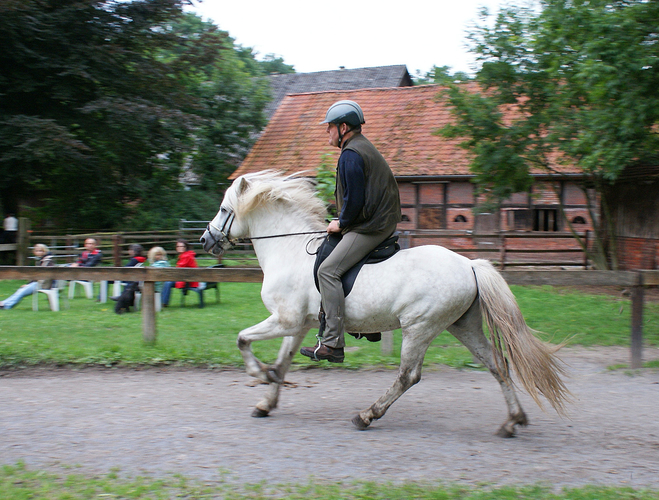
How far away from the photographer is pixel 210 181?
2678 cm

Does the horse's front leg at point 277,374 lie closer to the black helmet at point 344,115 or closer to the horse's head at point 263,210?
the horse's head at point 263,210

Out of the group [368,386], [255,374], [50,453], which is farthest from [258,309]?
[50,453]

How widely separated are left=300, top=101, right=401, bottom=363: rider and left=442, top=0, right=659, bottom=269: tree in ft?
22.6

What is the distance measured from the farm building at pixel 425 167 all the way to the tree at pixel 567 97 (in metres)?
2.06

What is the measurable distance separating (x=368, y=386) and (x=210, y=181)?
72.2 ft

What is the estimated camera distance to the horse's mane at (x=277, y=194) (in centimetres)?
518

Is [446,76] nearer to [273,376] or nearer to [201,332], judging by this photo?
[201,332]

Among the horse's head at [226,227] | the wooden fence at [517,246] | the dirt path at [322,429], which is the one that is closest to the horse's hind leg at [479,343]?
the dirt path at [322,429]

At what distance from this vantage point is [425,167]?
65.7ft

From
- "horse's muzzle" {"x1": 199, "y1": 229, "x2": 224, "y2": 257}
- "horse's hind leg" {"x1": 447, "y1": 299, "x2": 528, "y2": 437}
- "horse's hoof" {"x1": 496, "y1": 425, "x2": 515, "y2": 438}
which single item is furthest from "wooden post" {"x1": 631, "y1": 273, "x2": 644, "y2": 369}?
"horse's muzzle" {"x1": 199, "y1": 229, "x2": 224, "y2": 257}

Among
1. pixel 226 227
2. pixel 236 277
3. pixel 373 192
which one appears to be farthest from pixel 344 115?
pixel 236 277

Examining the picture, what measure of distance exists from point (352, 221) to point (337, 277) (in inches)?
17.9

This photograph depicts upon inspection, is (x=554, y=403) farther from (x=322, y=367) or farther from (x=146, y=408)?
(x=146, y=408)

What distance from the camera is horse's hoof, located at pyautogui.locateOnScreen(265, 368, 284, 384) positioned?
194 inches
